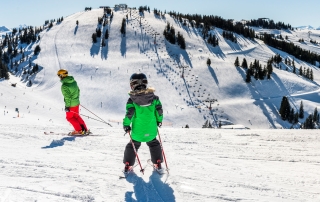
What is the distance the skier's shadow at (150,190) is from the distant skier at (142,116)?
392 mm

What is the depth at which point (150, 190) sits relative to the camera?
12.6 ft

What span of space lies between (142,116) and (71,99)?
4257 millimetres

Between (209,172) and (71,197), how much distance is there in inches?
90.6

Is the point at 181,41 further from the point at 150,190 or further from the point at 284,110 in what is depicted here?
the point at 150,190

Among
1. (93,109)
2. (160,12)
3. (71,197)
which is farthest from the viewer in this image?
(160,12)

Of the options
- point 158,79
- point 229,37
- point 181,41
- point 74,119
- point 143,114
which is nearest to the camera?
point 143,114

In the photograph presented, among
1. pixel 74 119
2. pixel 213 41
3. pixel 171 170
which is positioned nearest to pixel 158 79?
pixel 213 41

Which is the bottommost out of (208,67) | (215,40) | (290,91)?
(290,91)

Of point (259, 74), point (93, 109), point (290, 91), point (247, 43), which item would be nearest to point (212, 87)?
point (259, 74)

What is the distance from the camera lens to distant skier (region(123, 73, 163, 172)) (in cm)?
424

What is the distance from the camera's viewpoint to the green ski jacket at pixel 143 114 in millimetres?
4254

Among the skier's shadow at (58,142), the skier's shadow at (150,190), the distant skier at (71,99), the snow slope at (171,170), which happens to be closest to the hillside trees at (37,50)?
the distant skier at (71,99)

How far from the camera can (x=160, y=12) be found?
312 feet

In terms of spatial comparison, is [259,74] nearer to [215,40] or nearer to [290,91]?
[290,91]
